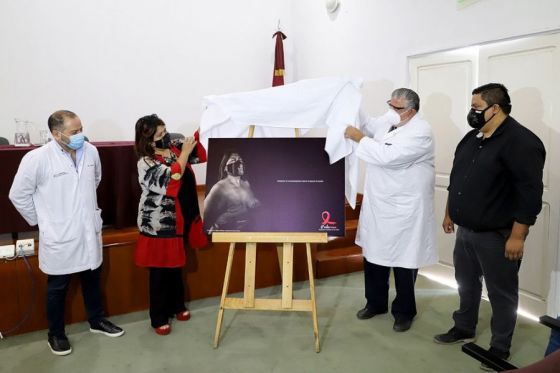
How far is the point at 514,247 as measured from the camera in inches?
90.2

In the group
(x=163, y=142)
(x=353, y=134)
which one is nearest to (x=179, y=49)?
(x=163, y=142)

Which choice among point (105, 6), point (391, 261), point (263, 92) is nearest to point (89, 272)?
point (263, 92)

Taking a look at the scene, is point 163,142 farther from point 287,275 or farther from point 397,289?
point 397,289

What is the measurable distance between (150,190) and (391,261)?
1549mm

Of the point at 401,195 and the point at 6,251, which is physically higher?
the point at 401,195

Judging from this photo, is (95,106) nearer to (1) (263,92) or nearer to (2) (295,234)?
(1) (263,92)

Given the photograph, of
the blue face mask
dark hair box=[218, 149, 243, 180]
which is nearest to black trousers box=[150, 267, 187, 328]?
dark hair box=[218, 149, 243, 180]

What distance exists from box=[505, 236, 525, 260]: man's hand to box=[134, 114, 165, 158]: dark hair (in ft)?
6.60

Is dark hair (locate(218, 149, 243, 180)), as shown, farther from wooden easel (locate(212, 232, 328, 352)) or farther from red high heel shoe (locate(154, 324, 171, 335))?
red high heel shoe (locate(154, 324, 171, 335))

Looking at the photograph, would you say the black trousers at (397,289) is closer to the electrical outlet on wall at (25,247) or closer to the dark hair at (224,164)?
the dark hair at (224,164)

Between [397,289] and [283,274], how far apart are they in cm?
80

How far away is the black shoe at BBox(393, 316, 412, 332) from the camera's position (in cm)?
291

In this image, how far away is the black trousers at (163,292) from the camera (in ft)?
9.33

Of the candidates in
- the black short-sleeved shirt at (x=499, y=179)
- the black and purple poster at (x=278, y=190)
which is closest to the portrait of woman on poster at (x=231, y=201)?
the black and purple poster at (x=278, y=190)
